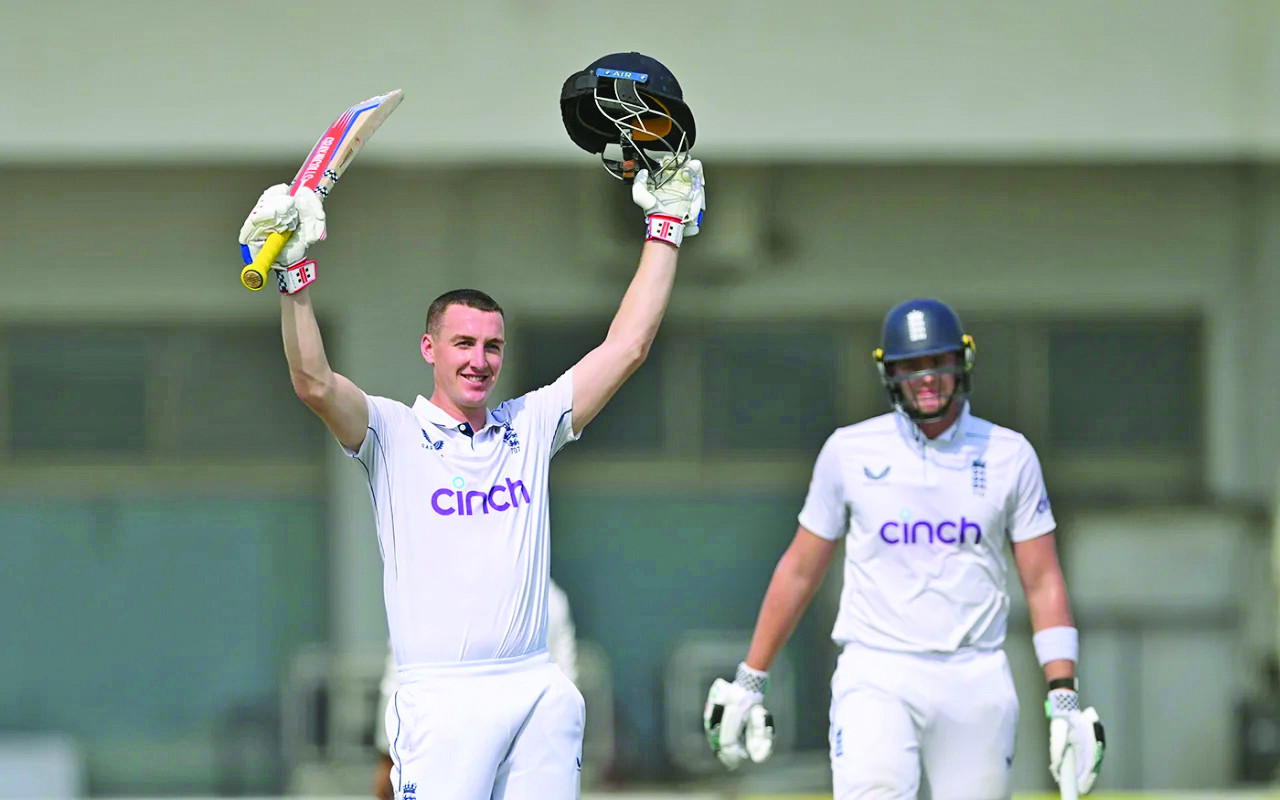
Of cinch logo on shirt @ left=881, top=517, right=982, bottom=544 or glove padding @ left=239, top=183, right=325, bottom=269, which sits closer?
glove padding @ left=239, top=183, right=325, bottom=269

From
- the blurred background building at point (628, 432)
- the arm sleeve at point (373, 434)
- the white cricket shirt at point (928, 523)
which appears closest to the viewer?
the arm sleeve at point (373, 434)

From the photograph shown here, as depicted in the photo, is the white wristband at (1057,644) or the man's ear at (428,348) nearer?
the man's ear at (428,348)

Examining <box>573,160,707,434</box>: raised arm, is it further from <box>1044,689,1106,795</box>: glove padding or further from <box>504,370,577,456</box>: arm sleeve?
<box>1044,689,1106,795</box>: glove padding

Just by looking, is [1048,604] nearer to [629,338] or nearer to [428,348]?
[629,338]

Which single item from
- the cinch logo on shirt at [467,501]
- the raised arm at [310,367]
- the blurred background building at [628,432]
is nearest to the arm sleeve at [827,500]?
the cinch logo on shirt at [467,501]

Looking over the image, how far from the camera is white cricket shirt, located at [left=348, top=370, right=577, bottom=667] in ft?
13.4

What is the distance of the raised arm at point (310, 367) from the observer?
3.95 meters

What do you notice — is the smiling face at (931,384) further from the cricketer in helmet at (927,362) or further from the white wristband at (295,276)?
the white wristband at (295,276)

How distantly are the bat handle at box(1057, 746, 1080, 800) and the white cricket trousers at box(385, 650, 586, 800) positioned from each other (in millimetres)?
1590

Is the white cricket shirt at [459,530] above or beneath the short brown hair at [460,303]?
beneath

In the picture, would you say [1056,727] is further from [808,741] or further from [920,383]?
[808,741]

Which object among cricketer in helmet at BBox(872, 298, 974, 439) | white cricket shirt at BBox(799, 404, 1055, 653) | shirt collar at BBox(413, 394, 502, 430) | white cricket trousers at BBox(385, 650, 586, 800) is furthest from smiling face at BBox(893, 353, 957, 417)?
white cricket trousers at BBox(385, 650, 586, 800)

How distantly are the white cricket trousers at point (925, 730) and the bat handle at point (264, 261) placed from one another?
2125 mm

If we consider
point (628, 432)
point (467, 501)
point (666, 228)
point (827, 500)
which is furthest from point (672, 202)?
point (628, 432)
